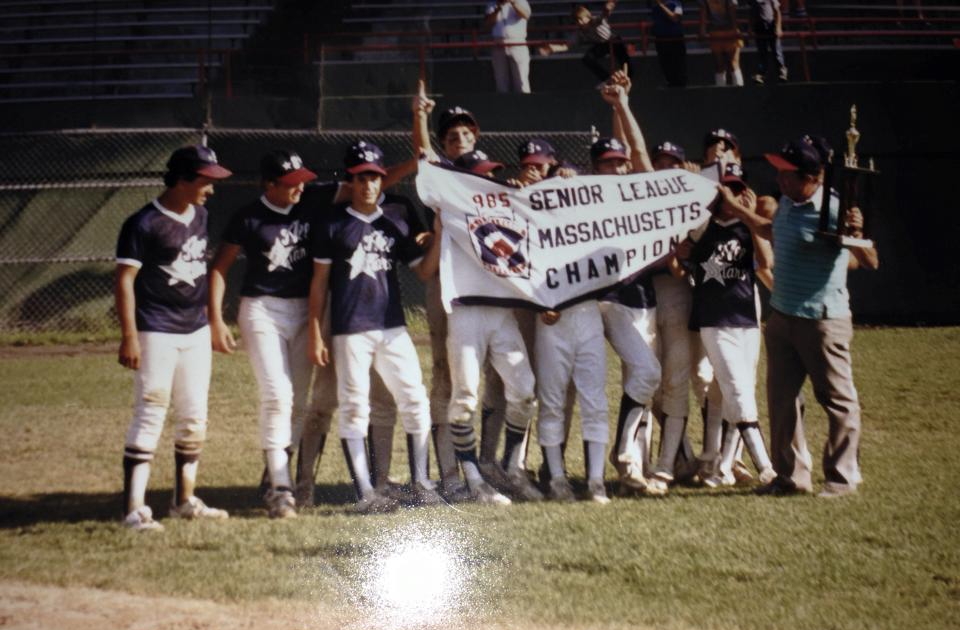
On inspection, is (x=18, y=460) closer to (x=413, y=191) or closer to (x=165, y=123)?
(x=413, y=191)

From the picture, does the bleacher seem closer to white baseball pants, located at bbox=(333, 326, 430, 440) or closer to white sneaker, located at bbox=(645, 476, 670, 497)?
white baseball pants, located at bbox=(333, 326, 430, 440)

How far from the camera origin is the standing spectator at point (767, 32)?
14484 mm

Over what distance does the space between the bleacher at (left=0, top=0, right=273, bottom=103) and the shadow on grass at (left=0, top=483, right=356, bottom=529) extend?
28.0ft

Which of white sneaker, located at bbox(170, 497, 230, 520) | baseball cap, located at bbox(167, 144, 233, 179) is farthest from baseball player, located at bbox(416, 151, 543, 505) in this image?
white sneaker, located at bbox(170, 497, 230, 520)

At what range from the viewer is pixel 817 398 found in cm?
685

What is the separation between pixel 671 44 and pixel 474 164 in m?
8.26

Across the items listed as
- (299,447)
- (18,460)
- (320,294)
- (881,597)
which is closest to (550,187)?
(320,294)

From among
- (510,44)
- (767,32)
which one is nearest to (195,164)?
(510,44)

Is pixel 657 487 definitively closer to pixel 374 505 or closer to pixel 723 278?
pixel 723 278

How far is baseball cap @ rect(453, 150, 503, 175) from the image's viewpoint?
703 cm

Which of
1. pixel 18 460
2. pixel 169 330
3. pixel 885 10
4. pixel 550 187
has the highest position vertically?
pixel 885 10

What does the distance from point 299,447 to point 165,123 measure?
840 centimetres

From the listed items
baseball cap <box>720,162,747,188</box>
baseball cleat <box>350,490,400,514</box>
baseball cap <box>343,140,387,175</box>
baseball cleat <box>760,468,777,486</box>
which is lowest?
baseball cleat <box>350,490,400,514</box>

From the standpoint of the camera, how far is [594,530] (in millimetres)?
6027
